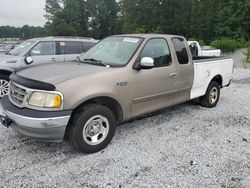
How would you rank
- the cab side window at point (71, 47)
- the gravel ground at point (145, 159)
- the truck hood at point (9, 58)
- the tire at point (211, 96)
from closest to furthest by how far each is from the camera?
the gravel ground at point (145, 159)
the tire at point (211, 96)
the truck hood at point (9, 58)
the cab side window at point (71, 47)

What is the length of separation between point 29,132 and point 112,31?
6949 cm

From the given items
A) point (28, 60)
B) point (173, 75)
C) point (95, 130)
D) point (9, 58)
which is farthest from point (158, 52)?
point (9, 58)

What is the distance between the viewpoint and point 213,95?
6086 millimetres

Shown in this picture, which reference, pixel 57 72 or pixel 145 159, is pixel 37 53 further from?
pixel 145 159

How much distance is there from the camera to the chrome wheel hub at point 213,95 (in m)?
5.98

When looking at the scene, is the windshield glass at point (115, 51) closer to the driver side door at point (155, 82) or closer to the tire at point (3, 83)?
the driver side door at point (155, 82)

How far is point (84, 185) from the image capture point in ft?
9.26

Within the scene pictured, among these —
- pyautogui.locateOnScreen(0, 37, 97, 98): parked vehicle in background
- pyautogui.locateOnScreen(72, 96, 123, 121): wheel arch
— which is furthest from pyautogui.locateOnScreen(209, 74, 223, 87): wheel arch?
pyautogui.locateOnScreen(0, 37, 97, 98): parked vehicle in background

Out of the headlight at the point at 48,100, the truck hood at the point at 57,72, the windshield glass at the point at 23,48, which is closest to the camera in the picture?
the headlight at the point at 48,100

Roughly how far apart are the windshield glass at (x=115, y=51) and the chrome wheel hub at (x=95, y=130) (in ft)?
3.16

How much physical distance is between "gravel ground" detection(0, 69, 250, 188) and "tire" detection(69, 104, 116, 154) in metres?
0.16

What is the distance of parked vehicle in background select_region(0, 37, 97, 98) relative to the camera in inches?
258

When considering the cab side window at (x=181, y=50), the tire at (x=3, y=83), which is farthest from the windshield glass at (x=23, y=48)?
the cab side window at (x=181, y=50)

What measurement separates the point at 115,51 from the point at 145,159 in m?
1.95
